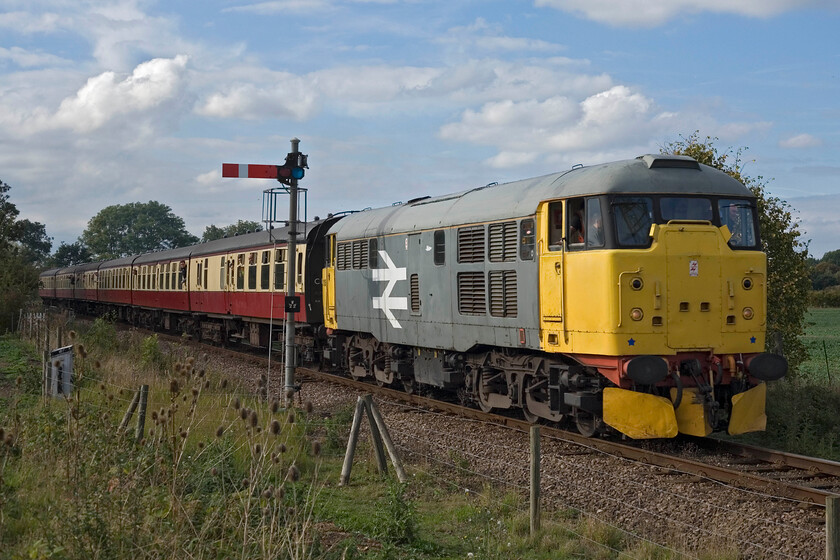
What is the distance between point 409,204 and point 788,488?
925 cm

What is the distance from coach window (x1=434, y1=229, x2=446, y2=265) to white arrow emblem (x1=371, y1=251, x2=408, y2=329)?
4.28 ft

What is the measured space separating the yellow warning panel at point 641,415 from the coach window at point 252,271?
1529 centimetres

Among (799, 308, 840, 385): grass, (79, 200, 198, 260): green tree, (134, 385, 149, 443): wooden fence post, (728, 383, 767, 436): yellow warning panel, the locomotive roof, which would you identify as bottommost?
(799, 308, 840, 385): grass

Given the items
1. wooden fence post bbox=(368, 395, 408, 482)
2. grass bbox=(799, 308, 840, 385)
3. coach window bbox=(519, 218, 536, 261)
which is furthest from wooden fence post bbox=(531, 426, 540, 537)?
grass bbox=(799, 308, 840, 385)

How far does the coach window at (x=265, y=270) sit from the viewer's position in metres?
23.1

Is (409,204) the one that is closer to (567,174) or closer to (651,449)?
(567,174)

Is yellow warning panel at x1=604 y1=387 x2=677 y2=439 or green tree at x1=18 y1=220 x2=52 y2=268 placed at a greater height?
green tree at x1=18 y1=220 x2=52 y2=268

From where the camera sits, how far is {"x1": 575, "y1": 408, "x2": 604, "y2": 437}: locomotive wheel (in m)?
11.3

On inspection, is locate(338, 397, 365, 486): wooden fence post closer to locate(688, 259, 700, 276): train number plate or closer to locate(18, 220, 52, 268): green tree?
locate(688, 259, 700, 276): train number plate

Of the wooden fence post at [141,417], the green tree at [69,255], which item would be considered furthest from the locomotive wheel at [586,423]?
the green tree at [69,255]

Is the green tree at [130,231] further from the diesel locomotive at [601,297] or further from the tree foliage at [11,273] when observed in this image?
the diesel locomotive at [601,297]

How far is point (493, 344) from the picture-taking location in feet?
41.1

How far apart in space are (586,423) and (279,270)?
12.6m

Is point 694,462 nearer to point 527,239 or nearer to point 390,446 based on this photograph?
point 390,446
